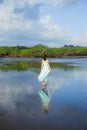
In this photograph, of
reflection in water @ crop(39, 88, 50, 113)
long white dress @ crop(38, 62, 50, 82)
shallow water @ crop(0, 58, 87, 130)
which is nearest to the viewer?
shallow water @ crop(0, 58, 87, 130)

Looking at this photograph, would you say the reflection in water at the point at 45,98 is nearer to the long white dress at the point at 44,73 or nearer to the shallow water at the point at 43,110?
the shallow water at the point at 43,110

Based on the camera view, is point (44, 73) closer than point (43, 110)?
No

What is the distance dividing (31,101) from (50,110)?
7.51ft

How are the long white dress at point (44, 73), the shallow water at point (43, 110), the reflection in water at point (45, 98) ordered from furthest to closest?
1. the long white dress at point (44, 73)
2. the reflection in water at point (45, 98)
3. the shallow water at point (43, 110)

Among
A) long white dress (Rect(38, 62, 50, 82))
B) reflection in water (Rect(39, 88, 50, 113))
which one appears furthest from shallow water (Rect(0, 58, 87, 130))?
long white dress (Rect(38, 62, 50, 82))

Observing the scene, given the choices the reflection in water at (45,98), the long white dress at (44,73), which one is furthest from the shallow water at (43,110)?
the long white dress at (44,73)

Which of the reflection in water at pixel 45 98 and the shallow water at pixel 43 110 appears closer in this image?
the shallow water at pixel 43 110

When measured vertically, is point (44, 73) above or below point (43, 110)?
above

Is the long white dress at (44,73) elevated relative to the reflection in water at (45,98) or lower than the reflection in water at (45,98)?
elevated

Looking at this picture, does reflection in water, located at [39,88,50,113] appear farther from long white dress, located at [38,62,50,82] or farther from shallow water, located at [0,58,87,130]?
long white dress, located at [38,62,50,82]

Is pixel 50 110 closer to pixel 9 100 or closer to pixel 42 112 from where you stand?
pixel 42 112

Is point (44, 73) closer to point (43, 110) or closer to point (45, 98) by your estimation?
point (45, 98)

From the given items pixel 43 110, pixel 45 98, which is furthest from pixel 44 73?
pixel 43 110

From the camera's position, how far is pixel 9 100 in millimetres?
14477
